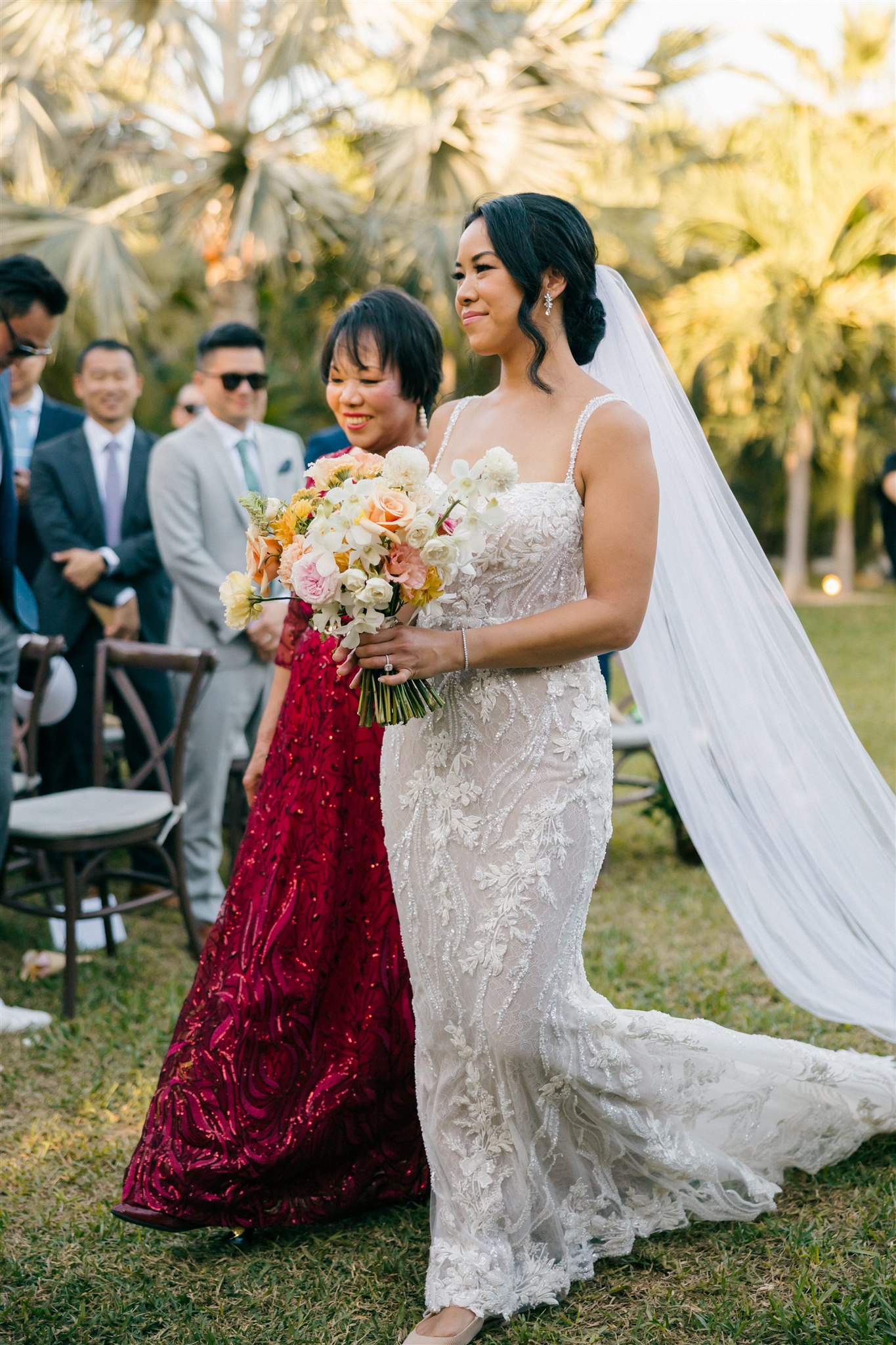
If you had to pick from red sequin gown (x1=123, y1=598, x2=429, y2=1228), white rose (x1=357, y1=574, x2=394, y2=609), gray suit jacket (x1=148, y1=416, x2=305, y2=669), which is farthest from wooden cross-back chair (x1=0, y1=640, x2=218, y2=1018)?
white rose (x1=357, y1=574, x2=394, y2=609)

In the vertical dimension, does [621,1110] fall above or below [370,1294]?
above

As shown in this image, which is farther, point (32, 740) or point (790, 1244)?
point (32, 740)

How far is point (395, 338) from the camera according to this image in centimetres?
344

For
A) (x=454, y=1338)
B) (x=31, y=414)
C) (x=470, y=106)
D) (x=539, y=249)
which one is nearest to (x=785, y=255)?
(x=470, y=106)

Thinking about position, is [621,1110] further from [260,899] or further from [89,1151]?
[89,1151]

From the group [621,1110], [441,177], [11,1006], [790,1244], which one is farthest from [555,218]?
[441,177]

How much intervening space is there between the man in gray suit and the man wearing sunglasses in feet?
3.34

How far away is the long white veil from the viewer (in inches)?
131

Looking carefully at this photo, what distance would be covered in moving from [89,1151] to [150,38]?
1000 centimetres

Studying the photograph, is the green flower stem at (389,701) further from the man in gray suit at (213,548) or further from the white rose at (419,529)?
the man in gray suit at (213,548)

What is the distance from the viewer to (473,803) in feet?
9.02

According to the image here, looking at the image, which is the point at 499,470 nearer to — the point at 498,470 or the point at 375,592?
the point at 498,470

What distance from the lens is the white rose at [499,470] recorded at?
2.42m

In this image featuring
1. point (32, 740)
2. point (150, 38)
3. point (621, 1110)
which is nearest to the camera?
point (621, 1110)
